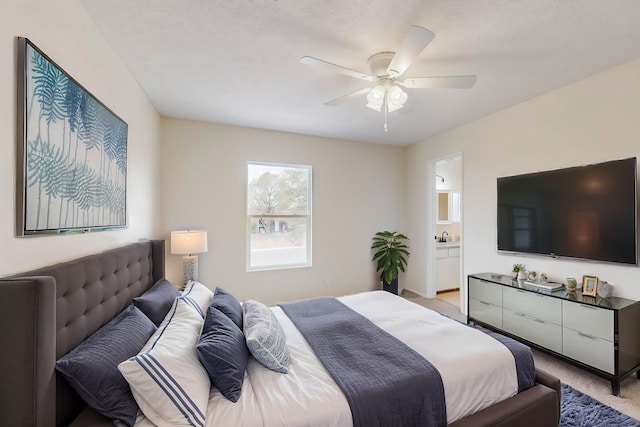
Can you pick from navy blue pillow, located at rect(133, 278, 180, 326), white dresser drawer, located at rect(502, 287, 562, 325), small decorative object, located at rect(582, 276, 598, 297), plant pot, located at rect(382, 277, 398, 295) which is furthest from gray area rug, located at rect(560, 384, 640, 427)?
navy blue pillow, located at rect(133, 278, 180, 326)

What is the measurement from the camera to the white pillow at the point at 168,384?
1116mm

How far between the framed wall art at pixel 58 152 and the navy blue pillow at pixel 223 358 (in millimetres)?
889

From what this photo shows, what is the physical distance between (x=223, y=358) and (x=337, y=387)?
1.87ft

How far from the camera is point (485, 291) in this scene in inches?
123

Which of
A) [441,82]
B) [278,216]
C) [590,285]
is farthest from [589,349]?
[278,216]

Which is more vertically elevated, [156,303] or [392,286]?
[156,303]

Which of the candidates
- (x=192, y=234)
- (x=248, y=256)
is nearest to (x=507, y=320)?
(x=248, y=256)

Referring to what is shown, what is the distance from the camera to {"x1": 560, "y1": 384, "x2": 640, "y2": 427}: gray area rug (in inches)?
71.1

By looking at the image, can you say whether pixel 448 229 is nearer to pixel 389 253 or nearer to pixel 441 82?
pixel 389 253

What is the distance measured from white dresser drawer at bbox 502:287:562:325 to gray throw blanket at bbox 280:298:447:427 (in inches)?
67.4

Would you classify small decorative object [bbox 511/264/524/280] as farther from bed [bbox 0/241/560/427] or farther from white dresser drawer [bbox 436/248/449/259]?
white dresser drawer [bbox 436/248/449/259]

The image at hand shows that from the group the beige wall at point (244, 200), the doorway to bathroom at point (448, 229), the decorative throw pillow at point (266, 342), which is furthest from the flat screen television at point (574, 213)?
the decorative throw pillow at point (266, 342)

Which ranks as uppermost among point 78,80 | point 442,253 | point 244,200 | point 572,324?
point 78,80

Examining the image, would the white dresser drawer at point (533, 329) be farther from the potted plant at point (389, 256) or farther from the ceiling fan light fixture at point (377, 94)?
the ceiling fan light fixture at point (377, 94)
